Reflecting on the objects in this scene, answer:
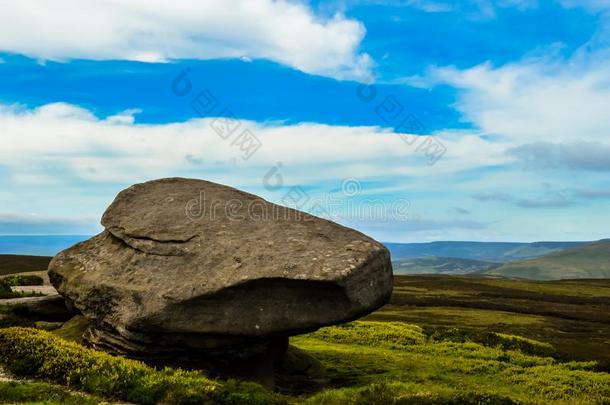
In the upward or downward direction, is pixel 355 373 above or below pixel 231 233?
below

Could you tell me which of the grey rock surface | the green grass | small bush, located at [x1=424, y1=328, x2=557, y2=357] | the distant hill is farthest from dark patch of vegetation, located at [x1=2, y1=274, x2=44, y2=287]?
the distant hill

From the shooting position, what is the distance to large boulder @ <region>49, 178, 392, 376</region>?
23.3 m

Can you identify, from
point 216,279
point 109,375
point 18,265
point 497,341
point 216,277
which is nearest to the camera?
point 109,375

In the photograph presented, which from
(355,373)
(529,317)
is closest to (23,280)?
(355,373)

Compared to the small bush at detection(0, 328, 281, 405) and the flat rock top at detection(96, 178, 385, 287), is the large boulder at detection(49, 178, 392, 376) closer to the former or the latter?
the flat rock top at detection(96, 178, 385, 287)

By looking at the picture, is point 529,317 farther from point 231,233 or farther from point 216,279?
point 216,279

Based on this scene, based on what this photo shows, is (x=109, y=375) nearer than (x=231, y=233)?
Yes

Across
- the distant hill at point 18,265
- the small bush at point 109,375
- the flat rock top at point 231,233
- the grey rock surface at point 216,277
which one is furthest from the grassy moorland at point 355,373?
the distant hill at point 18,265

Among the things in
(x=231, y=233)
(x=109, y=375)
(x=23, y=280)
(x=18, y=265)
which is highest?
(x=18, y=265)

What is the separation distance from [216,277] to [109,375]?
220 inches

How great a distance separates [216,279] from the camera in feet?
76.7

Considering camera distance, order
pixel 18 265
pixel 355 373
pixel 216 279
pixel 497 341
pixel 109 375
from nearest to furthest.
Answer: pixel 109 375
pixel 216 279
pixel 355 373
pixel 497 341
pixel 18 265

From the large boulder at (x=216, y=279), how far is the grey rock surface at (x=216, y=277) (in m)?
0.05

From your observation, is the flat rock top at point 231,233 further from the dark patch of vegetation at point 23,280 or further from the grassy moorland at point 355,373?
the dark patch of vegetation at point 23,280
